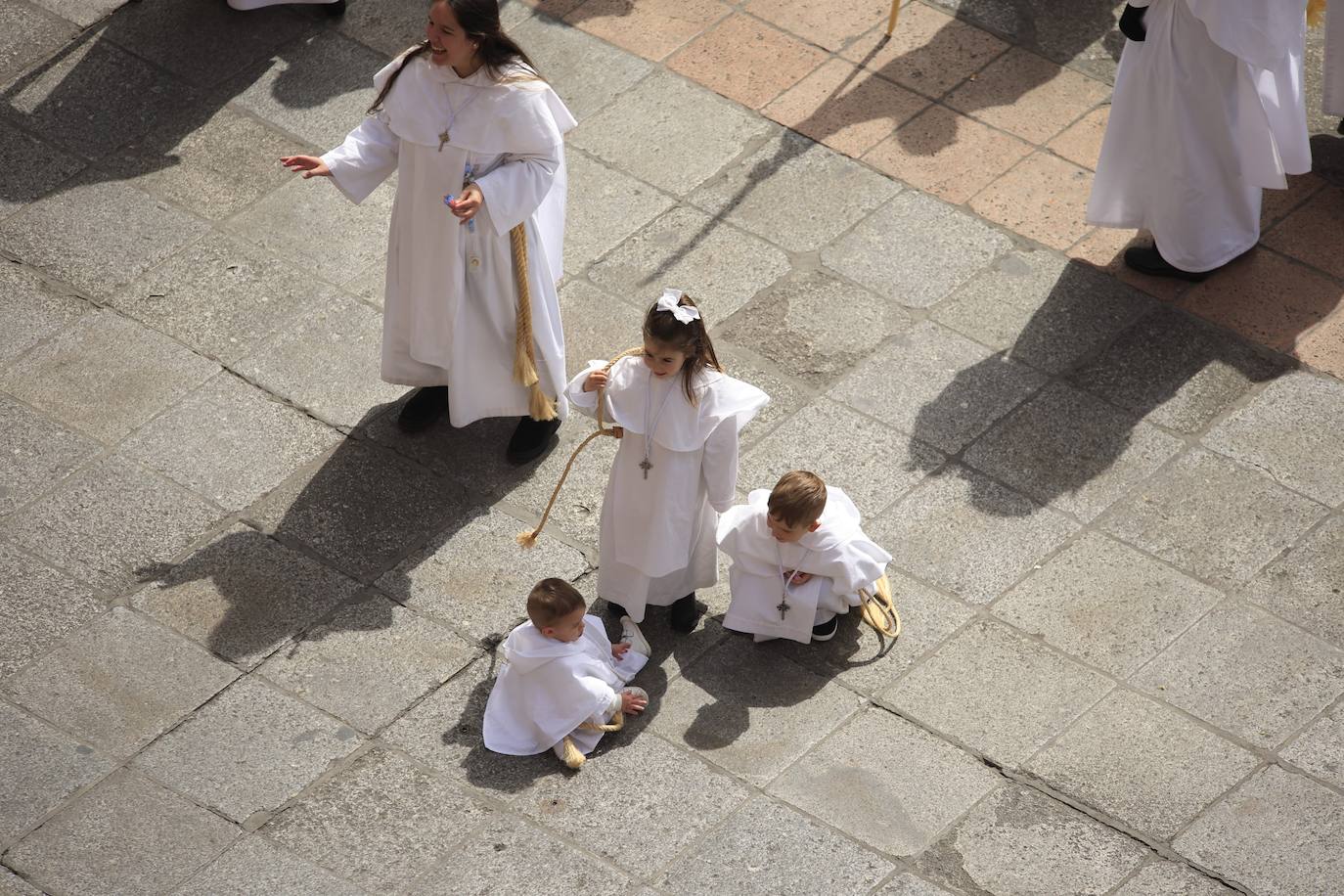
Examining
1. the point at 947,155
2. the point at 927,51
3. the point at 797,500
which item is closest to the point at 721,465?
the point at 797,500

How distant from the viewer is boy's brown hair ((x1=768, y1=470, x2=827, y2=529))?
6.60m

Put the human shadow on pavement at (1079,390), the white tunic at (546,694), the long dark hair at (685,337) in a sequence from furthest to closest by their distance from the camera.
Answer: the human shadow on pavement at (1079,390), the white tunic at (546,694), the long dark hair at (685,337)

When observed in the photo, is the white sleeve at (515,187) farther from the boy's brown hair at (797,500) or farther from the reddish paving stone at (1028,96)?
the reddish paving stone at (1028,96)

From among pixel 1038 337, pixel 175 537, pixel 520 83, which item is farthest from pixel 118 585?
pixel 1038 337

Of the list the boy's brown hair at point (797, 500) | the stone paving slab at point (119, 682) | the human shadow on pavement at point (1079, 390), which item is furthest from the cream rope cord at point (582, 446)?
the human shadow on pavement at point (1079, 390)

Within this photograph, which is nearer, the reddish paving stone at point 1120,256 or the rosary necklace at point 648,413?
the rosary necklace at point 648,413

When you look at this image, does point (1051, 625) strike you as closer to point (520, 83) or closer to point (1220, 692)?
point (1220, 692)

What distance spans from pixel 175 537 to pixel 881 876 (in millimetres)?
3058

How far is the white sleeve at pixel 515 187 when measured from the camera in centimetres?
714

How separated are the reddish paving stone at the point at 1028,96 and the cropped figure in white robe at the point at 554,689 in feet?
13.5

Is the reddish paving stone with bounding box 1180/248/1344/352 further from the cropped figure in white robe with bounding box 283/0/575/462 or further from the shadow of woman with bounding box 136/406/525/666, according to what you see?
the shadow of woman with bounding box 136/406/525/666

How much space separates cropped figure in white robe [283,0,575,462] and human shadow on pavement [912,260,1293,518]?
1.71 m

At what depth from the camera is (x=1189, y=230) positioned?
8578 millimetres

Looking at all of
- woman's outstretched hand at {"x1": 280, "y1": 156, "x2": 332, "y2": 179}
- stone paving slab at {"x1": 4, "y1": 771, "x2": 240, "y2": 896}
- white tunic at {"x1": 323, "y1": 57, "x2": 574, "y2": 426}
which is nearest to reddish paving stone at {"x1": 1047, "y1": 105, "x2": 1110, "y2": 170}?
white tunic at {"x1": 323, "y1": 57, "x2": 574, "y2": 426}
